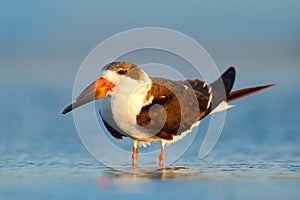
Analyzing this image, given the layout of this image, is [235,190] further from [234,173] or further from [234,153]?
[234,153]

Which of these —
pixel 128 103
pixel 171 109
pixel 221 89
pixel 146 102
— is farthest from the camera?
pixel 221 89

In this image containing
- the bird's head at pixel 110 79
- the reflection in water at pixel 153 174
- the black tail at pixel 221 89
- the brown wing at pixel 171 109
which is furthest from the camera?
the black tail at pixel 221 89

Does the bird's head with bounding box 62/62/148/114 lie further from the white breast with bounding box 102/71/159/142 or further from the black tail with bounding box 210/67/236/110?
the black tail with bounding box 210/67/236/110

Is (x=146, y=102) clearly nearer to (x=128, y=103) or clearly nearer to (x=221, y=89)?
(x=128, y=103)

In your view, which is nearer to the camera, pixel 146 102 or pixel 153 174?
pixel 153 174

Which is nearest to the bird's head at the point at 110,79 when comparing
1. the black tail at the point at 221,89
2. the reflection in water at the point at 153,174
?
the reflection in water at the point at 153,174

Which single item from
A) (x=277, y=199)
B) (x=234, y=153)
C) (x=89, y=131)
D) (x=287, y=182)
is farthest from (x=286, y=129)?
(x=277, y=199)

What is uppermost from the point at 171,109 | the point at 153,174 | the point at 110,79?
the point at 110,79

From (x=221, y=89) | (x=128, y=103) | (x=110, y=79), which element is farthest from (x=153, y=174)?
(x=221, y=89)

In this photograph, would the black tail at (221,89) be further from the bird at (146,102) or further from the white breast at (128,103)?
the white breast at (128,103)
